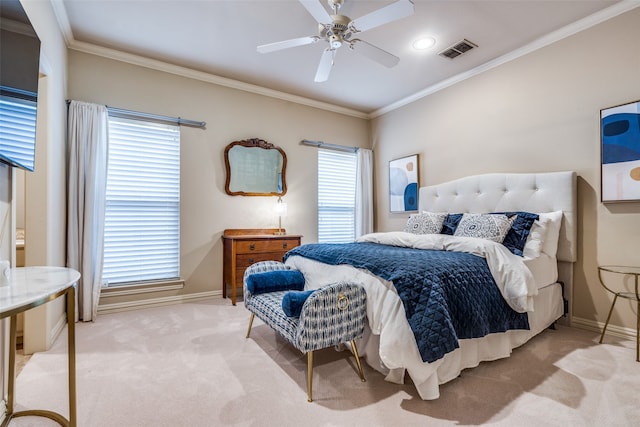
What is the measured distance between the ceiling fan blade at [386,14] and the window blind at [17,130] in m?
2.05

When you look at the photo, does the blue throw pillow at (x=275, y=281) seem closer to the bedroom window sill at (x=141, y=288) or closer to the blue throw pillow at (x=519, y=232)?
the bedroom window sill at (x=141, y=288)

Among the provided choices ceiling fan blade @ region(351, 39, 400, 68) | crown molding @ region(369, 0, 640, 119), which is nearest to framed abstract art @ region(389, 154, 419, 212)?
crown molding @ region(369, 0, 640, 119)

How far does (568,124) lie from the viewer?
9.56 ft

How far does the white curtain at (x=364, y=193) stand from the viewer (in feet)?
16.3

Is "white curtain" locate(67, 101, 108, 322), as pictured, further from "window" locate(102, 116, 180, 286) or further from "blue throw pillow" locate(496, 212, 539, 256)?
"blue throw pillow" locate(496, 212, 539, 256)

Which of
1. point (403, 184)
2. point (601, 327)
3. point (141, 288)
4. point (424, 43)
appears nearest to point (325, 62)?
point (424, 43)

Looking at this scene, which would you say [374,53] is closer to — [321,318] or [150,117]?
[321,318]

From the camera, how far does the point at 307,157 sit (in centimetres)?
464

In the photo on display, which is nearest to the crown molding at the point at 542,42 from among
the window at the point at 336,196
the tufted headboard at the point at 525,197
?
the tufted headboard at the point at 525,197

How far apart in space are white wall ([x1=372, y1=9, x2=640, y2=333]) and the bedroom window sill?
3584 millimetres

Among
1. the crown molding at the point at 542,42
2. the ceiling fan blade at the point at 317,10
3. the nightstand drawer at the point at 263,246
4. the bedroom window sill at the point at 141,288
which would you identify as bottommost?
the bedroom window sill at the point at 141,288

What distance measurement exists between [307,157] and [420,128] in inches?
65.9

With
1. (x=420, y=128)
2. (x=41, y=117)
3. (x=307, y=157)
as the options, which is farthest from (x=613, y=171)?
(x=41, y=117)

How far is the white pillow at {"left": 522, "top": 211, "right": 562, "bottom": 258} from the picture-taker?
2.71 m
